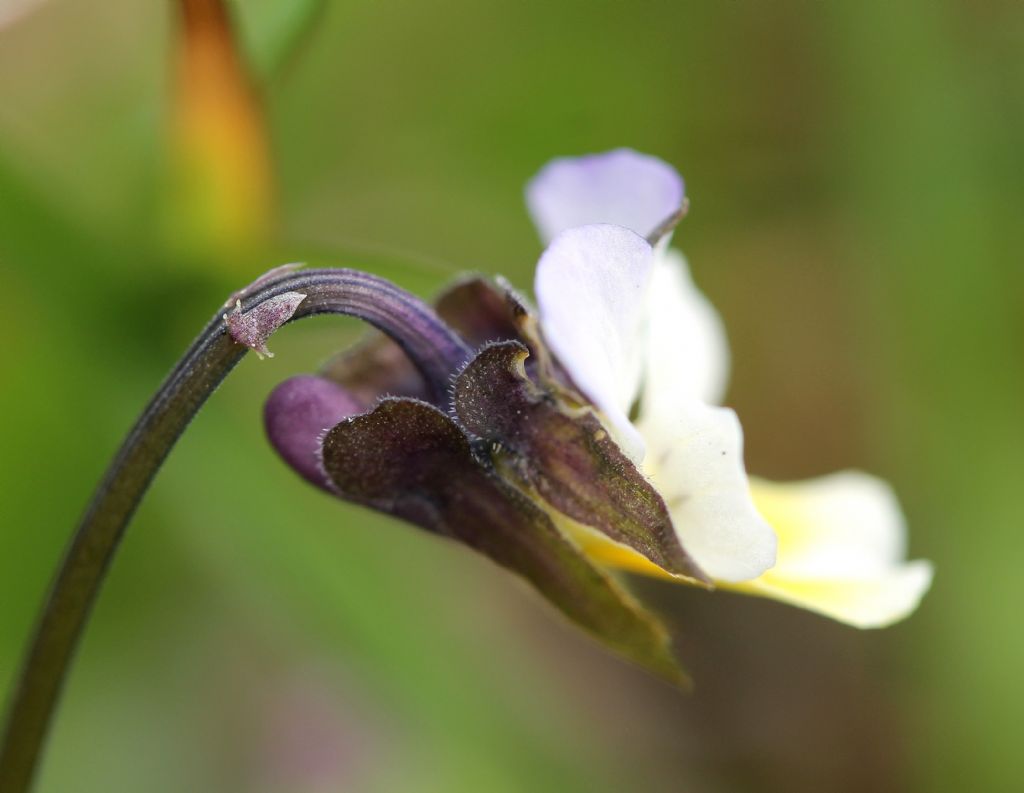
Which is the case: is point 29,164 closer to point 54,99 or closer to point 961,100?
point 54,99

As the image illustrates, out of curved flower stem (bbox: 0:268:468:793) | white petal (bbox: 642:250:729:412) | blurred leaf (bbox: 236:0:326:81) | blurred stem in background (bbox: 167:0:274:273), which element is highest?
blurred leaf (bbox: 236:0:326:81)

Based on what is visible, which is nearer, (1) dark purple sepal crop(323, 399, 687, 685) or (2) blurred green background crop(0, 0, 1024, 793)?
(1) dark purple sepal crop(323, 399, 687, 685)

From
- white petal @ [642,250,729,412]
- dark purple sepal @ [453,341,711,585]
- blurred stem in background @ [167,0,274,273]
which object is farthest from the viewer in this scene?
blurred stem in background @ [167,0,274,273]

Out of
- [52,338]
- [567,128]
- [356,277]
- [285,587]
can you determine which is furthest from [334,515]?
[356,277]

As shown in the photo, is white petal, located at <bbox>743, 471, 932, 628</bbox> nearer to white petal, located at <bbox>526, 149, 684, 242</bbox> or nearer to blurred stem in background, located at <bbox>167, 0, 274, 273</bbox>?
white petal, located at <bbox>526, 149, 684, 242</bbox>

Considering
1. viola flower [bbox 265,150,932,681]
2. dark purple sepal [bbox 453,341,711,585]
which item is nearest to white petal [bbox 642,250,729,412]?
viola flower [bbox 265,150,932,681]

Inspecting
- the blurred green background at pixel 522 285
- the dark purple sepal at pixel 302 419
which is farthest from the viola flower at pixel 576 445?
the blurred green background at pixel 522 285

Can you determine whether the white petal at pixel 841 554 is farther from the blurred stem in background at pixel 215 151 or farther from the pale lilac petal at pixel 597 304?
the blurred stem in background at pixel 215 151

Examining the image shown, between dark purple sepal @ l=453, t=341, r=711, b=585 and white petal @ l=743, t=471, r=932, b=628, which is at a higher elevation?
white petal @ l=743, t=471, r=932, b=628

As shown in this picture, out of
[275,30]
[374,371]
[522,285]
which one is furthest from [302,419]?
[522,285]
